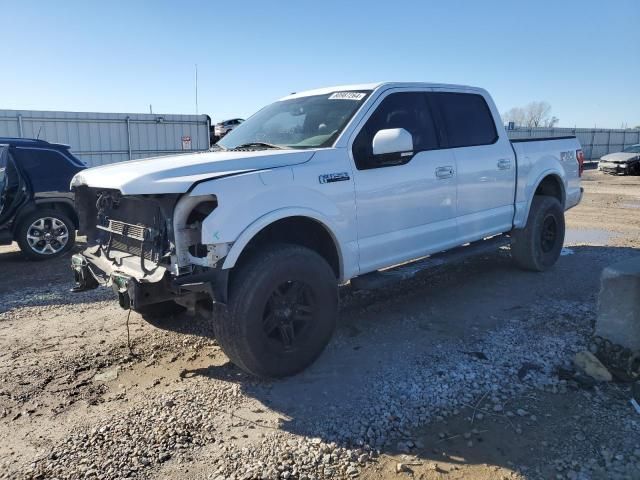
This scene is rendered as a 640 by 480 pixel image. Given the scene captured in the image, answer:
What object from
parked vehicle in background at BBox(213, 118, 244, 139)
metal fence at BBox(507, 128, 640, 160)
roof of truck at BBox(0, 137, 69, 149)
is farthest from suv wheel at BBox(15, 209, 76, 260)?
metal fence at BBox(507, 128, 640, 160)

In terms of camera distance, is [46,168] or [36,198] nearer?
[36,198]

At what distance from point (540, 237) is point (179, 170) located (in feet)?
16.2

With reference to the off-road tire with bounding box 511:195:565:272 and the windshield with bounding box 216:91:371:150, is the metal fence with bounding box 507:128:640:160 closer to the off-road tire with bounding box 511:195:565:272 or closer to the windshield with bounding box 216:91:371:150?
the off-road tire with bounding box 511:195:565:272

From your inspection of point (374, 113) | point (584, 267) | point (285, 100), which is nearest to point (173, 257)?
point (374, 113)

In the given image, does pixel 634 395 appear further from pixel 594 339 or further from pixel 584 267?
pixel 584 267

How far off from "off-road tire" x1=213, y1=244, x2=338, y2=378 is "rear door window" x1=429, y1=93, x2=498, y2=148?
7.36 ft

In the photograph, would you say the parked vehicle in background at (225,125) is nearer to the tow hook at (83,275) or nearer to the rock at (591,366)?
the tow hook at (83,275)

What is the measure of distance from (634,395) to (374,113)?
287 cm

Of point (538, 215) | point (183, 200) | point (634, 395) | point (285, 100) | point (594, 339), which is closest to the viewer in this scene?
point (183, 200)

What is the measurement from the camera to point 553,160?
673 cm

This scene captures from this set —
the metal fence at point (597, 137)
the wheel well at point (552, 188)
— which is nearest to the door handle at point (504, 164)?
the wheel well at point (552, 188)

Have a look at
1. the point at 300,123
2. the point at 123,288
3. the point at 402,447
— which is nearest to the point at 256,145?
the point at 300,123

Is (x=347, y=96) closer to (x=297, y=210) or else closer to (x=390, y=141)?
(x=390, y=141)

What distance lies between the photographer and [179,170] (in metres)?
3.46
